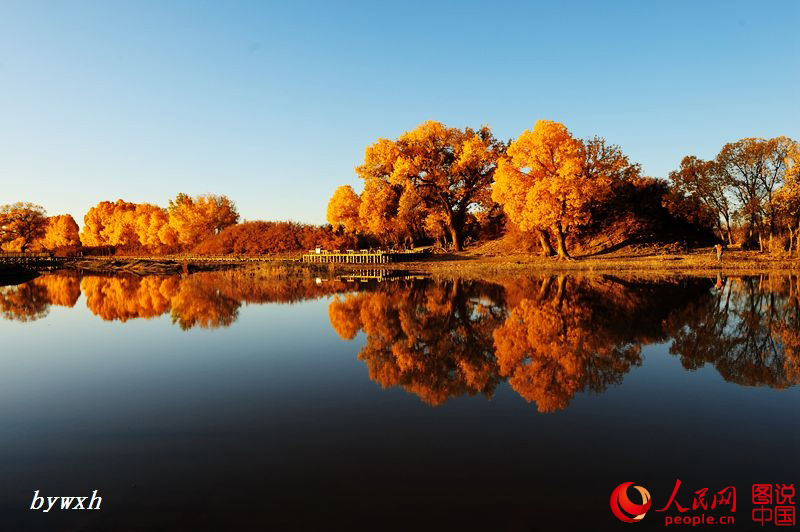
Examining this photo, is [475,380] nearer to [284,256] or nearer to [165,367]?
[165,367]

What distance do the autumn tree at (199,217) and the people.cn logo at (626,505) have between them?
93056 millimetres

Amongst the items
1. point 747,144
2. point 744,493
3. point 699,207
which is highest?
point 747,144

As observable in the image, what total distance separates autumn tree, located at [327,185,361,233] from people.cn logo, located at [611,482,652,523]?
185ft

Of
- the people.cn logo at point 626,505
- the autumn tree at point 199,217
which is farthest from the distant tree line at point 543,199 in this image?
Answer: the people.cn logo at point 626,505

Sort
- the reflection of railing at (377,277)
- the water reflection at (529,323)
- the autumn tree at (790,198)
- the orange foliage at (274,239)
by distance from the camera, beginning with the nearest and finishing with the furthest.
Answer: the water reflection at (529,323)
the reflection of railing at (377,277)
the autumn tree at (790,198)
the orange foliage at (274,239)

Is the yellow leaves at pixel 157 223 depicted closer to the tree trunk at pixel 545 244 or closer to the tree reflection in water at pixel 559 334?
the tree trunk at pixel 545 244

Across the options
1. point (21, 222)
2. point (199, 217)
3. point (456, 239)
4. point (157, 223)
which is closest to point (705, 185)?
point (456, 239)

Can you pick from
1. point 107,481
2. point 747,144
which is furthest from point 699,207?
point 107,481

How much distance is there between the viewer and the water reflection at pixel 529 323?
10.5 metres

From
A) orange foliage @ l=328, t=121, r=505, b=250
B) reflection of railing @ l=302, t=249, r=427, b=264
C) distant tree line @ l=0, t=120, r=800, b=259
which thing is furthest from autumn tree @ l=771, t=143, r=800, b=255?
reflection of railing @ l=302, t=249, r=427, b=264

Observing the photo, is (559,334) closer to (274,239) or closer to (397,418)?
(397,418)

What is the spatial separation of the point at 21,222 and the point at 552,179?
393 feet

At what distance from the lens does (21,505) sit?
5504mm

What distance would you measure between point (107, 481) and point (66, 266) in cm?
7932
